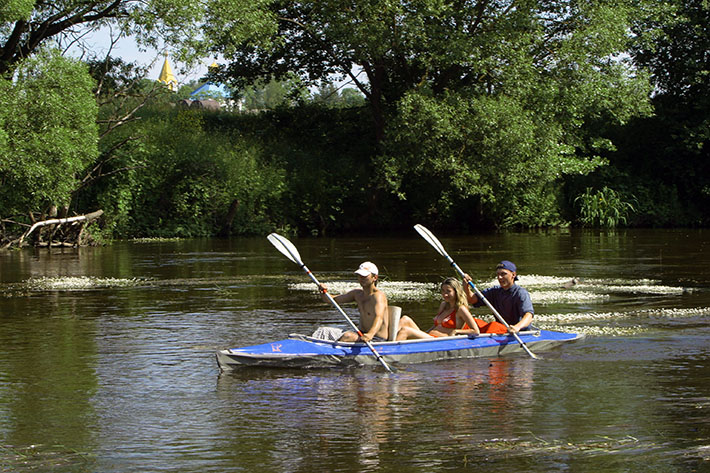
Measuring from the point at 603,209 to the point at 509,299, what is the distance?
3048 centimetres

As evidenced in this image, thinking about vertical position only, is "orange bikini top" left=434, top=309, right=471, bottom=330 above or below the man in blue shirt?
below

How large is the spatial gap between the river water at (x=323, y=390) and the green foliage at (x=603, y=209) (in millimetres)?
22273

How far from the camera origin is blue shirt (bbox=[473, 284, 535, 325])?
1229cm

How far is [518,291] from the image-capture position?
1234 cm

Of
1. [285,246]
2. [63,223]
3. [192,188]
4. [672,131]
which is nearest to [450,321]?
[285,246]

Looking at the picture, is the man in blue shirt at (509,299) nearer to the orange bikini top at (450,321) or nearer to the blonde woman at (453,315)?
the blonde woman at (453,315)

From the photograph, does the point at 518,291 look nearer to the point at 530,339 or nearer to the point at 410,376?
the point at 530,339

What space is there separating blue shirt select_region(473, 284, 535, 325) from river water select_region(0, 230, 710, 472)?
27.6 inches

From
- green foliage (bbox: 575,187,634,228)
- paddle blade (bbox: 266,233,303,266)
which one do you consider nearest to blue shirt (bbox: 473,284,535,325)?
paddle blade (bbox: 266,233,303,266)

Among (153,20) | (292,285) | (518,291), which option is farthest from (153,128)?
(518,291)

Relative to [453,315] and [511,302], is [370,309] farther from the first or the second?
[511,302]

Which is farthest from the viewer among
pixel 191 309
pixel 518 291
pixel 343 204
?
pixel 343 204

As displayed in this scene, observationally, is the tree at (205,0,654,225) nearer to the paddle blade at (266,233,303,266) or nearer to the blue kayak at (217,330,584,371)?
the paddle blade at (266,233,303,266)

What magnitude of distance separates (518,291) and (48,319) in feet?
23.5
